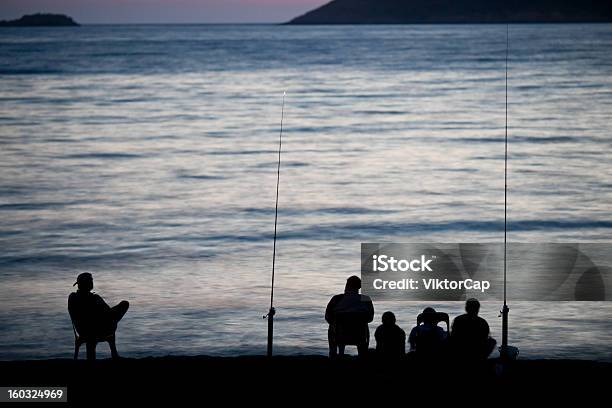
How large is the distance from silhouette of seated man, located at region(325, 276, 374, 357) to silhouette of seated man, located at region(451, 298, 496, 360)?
1009 mm

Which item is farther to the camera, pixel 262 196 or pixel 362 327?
pixel 262 196

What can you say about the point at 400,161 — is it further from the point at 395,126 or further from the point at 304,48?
the point at 304,48

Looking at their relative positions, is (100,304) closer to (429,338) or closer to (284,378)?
(284,378)

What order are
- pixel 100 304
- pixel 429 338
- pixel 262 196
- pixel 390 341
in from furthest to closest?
pixel 262 196, pixel 100 304, pixel 429 338, pixel 390 341

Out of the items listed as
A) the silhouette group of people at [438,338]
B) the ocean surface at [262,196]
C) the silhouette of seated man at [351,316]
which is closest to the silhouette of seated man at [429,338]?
the silhouette group of people at [438,338]

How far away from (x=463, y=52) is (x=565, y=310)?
3068 inches

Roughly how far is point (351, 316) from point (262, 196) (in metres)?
14.3

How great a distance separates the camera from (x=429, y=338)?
7.14 m

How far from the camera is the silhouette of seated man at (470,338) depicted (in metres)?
6.85

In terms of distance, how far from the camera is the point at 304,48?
104 m

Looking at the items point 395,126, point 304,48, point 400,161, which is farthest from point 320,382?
point 304,48

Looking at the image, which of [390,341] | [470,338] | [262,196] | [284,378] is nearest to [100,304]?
[284,378]

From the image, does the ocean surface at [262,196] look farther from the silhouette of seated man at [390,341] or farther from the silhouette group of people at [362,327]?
the silhouette of seated man at [390,341]

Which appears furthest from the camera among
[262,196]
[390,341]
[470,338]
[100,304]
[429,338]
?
[262,196]
